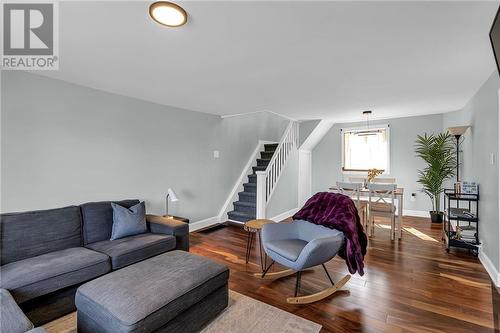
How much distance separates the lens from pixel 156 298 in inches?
62.1

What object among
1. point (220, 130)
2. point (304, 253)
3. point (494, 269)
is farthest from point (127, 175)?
point (494, 269)

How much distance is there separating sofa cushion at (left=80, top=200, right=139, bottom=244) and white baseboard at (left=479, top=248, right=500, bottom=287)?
13.8 ft

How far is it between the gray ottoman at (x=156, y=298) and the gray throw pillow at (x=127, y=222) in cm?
86

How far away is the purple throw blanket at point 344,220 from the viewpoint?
2291 mm

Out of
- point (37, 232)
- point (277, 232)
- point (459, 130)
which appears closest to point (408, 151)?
point (459, 130)

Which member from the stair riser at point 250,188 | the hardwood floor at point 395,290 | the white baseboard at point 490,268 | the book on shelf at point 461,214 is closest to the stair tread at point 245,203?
the stair riser at point 250,188

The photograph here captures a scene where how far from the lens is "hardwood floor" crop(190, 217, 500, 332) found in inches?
76.0

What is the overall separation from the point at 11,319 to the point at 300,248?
83.2 inches

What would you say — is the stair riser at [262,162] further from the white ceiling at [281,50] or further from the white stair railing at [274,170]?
the white ceiling at [281,50]

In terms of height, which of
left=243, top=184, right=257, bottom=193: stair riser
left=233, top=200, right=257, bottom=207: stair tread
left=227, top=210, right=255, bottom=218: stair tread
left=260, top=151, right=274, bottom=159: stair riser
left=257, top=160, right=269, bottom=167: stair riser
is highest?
left=260, top=151, right=274, bottom=159: stair riser

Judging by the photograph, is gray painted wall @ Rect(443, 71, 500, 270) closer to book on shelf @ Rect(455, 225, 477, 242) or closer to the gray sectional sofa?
book on shelf @ Rect(455, 225, 477, 242)

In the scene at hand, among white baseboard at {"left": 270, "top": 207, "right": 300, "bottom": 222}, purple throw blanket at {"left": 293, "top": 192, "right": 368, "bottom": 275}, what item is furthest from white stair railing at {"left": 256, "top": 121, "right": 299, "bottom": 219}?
purple throw blanket at {"left": 293, "top": 192, "right": 368, "bottom": 275}

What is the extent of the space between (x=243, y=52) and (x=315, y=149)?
196 inches

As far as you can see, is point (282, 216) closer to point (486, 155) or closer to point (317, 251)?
point (317, 251)
